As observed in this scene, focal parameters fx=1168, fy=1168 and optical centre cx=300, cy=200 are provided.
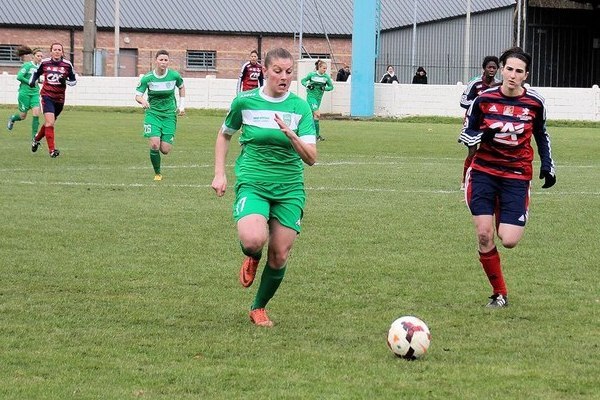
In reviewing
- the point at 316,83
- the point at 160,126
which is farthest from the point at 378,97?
the point at 160,126

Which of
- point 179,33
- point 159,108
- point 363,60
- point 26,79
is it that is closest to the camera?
point 159,108

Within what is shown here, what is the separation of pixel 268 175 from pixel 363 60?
33003mm

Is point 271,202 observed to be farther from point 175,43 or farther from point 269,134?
point 175,43

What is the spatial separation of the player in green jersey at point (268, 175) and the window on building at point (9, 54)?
53115 millimetres

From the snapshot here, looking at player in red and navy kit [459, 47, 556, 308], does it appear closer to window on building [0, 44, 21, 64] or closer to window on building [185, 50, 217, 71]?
window on building [0, 44, 21, 64]

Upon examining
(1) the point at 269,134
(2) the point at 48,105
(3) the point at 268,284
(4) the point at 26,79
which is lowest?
(3) the point at 268,284

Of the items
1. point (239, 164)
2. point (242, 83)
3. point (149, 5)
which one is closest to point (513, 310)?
point (239, 164)

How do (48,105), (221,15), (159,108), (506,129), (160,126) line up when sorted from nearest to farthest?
1. (506,129)
2. (160,126)
3. (159,108)
4. (48,105)
5. (221,15)

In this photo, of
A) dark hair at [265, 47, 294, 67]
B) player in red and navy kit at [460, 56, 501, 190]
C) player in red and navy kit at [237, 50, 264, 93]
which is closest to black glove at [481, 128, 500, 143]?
dark hair at [265, 47, 294, 67]

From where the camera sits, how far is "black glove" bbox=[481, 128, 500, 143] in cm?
852

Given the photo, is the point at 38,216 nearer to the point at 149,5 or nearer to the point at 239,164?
the point at 239,164

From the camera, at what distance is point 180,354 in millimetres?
6801

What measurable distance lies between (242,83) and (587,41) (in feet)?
80.7

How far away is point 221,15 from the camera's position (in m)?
62.9
